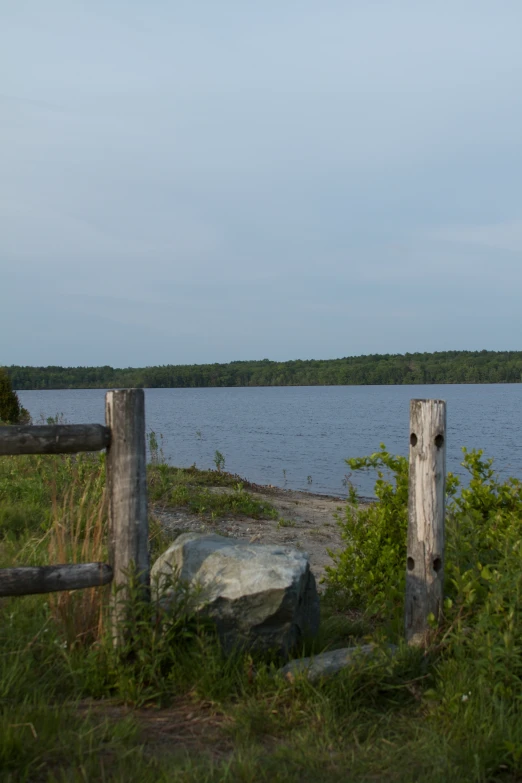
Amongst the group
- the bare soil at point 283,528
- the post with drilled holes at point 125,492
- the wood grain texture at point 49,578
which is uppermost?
the post with drilled holes at point 125,492

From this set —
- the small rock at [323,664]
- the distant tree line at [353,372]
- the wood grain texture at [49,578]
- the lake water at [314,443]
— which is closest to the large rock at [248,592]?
the small rock at [323,664]

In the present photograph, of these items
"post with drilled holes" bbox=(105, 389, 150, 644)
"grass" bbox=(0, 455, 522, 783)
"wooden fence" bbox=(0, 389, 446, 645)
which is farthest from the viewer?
"post with drilled holes" bbox=(105, 389, 150, 644)

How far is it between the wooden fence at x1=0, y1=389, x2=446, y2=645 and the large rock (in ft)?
1.05

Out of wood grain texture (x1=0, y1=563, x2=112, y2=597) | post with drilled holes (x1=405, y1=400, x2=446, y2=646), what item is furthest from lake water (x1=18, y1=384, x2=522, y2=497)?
wood grain texture (x1=0, y1=563, x2=112, y2=597)

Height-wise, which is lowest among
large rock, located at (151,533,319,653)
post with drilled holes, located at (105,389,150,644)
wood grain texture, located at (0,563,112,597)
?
large rock, located at (151,533,319,653)

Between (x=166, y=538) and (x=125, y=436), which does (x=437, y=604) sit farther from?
(x=166, y=538)

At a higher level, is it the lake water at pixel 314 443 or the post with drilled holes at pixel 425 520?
the post with drilled holes at pixel 425 520

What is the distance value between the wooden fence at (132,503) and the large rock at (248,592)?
1.05 feet

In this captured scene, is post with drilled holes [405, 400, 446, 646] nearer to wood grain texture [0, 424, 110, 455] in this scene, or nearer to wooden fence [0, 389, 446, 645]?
wooden fence [0, 389, 446, 645]

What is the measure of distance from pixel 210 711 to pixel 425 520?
1.89 meters

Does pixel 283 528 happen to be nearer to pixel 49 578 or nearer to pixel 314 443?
pixel 49 578

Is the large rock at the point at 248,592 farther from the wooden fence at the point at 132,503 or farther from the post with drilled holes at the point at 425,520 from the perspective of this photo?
the post with drilled holes at the point at 425,520

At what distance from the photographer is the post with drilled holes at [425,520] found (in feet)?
15.1

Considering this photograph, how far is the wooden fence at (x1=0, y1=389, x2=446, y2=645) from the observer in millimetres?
4039
